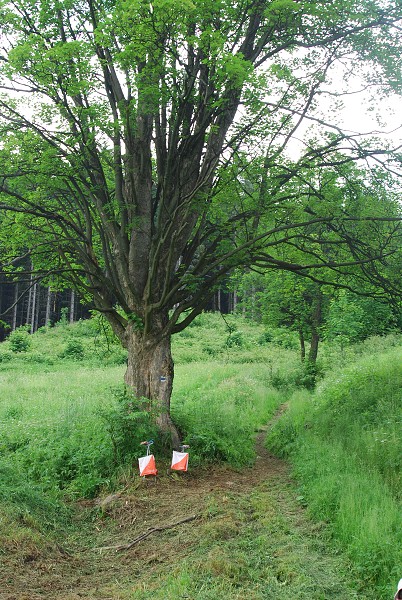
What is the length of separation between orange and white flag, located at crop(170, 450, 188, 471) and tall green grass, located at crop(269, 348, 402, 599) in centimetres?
186

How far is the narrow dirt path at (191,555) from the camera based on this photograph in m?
4.74

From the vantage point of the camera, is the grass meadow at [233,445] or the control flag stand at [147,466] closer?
the grass meadow at [233,445]

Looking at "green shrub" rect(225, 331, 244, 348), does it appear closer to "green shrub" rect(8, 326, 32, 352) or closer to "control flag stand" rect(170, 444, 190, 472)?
"green shrub" rect(8, 326, 32, 352)

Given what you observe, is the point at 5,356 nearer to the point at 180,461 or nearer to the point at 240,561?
the point at 180,461

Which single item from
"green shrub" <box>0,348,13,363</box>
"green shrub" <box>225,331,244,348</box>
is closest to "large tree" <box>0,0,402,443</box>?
"green shrub" <box>0,348,13,363</box>

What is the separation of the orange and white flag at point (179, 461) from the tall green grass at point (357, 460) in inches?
73.4

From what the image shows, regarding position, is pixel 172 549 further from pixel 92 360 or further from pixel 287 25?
pixel 92 360

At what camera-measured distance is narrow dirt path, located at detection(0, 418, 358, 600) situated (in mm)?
4742

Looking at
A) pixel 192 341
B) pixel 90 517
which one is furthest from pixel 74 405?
pixel 192 341

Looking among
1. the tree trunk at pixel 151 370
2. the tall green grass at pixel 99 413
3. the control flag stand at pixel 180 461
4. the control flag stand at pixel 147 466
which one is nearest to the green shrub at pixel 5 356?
the tall green grass at pixel 99 413

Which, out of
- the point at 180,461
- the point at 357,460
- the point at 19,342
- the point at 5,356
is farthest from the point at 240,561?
the point at 19,342

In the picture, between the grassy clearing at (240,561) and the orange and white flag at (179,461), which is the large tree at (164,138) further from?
the grassy clearing at (240,561)

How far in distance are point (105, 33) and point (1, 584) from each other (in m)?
7.10

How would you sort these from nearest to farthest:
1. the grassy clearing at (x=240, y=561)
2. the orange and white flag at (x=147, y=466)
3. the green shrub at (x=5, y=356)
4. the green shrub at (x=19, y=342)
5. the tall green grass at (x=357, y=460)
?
the grassy clearing at (x=240, y=561), the tall green grass at (x=357, y=460), the orange and white flag at (x=147, y=466), the green shrub at (x=5, y=356), the green shrub at (x=19, y=342)
